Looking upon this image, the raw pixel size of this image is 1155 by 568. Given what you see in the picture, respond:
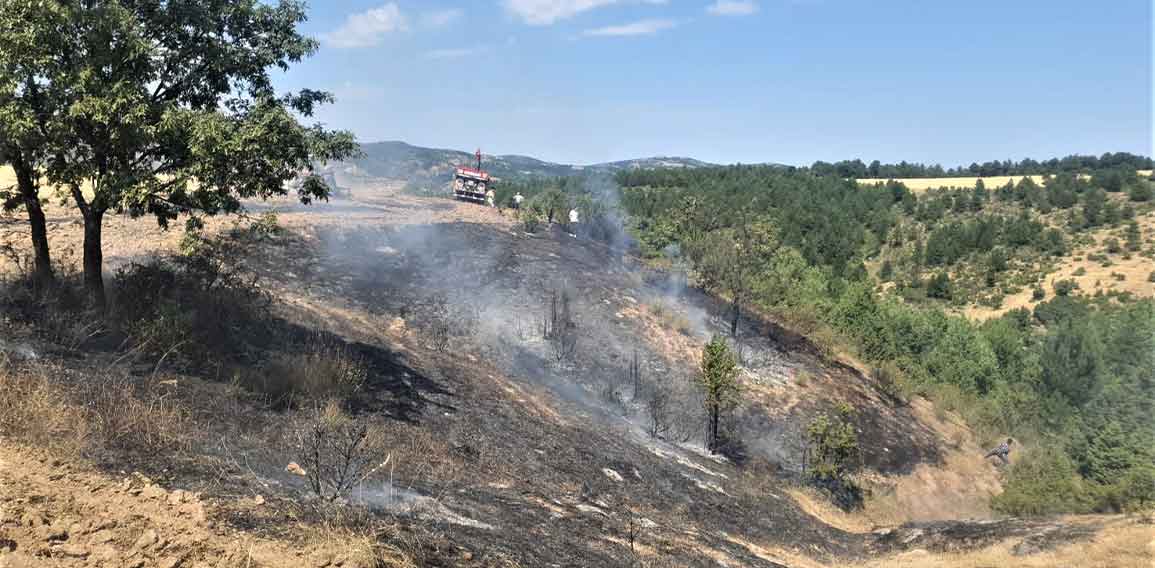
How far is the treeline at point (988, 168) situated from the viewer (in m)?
125

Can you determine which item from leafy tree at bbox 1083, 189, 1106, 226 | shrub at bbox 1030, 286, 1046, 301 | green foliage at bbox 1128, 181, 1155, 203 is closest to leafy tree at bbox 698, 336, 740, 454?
shrub at bbox 1030, 286, 1046, 301

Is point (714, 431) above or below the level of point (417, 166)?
below

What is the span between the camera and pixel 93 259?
1144 centimetres

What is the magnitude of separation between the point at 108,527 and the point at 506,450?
288 inches

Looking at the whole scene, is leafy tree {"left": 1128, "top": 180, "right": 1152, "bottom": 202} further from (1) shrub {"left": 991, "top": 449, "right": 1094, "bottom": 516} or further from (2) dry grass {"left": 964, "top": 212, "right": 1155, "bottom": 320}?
(1) shrub {"left": 991, "top": 449, "right": 1094, "bottom": 516}

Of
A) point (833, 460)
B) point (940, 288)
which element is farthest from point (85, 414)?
point (940, 288)

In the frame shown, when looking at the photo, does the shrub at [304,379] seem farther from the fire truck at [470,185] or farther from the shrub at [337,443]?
the fire truck at [470,185]

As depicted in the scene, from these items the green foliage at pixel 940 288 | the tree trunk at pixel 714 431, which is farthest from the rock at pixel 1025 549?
the green foliage at pixel 940 288

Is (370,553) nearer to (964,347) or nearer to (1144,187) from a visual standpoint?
(964,347)

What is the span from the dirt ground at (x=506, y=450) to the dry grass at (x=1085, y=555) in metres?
0.22

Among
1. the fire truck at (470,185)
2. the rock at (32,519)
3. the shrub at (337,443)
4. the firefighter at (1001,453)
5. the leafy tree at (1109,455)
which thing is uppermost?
the fire truck at (470,185)

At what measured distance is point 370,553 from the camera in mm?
5559

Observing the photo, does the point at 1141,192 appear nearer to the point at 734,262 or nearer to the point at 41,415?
the point at 734,262

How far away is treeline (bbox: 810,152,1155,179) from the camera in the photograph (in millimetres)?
124875
